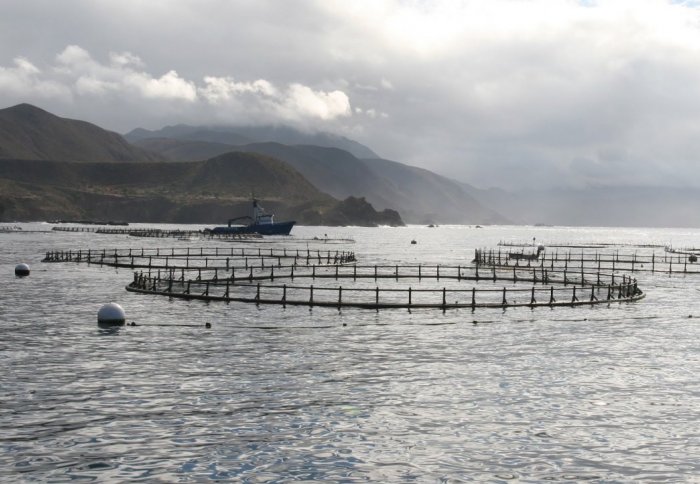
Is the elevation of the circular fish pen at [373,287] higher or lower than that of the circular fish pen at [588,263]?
lower

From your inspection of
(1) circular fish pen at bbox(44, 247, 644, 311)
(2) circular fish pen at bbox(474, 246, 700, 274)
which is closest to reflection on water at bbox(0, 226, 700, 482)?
(1) circular fish pen at bbox(44, 247, 644, 311)

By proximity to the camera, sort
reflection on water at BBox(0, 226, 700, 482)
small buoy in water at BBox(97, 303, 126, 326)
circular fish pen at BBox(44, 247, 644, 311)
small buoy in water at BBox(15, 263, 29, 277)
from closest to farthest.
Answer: reflection on water at BBox(0, 226, 700, 482), small buoy in water at BBox(97, 303, 126, 326), circular fish pen at BBox(44, 247, 644, 311), small buoy in water at BBox(15, 263, 29, 277)

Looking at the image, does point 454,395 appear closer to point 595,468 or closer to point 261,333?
point 595,468

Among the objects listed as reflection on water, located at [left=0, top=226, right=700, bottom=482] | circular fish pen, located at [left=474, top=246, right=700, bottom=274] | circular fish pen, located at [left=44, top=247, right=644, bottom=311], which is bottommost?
reflection on water, located at [left=0, top=226, right=700, bottom=482]

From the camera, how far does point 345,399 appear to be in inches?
1219

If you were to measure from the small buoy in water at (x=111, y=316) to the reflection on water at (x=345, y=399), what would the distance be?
52.0 inches

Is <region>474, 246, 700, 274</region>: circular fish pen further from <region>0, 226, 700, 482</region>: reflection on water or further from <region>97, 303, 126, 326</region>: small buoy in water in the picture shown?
<region>97, 303, 126, 326</region>: small buoy in water

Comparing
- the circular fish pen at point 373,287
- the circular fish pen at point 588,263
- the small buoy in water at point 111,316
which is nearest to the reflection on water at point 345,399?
the small buoy in water at point 111,316

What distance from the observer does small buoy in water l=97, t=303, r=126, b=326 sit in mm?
52781

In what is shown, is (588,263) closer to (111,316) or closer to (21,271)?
(21,271)

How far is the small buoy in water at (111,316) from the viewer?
5278cm

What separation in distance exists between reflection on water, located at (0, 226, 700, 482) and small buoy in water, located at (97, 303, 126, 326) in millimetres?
1321

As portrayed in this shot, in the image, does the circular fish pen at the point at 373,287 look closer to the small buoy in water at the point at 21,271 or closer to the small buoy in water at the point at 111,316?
the small buoy in water at the point at 111,316

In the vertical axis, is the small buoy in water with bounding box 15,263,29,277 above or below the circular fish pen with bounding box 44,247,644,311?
below
